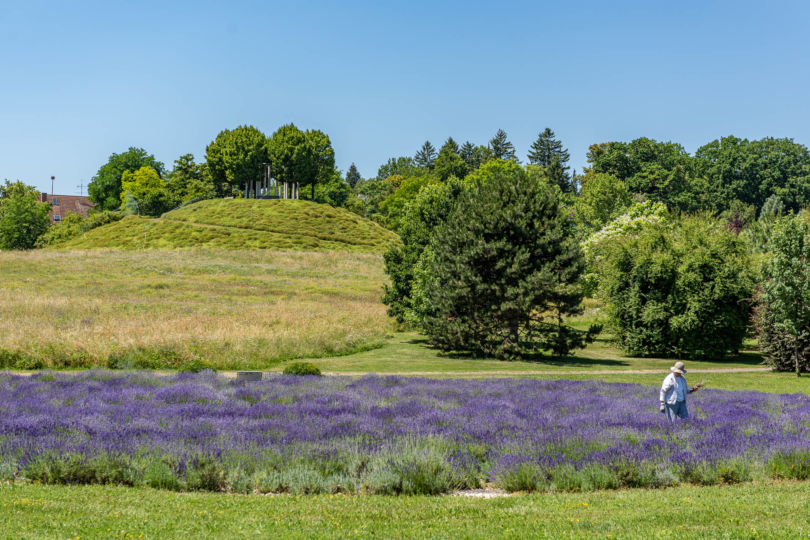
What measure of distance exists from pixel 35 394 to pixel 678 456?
15107 millimetres

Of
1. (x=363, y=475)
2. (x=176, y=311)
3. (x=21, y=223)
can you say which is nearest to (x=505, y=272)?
(x=176, y=311)

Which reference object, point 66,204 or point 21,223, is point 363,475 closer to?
point 21,223

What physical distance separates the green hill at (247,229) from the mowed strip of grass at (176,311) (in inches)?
743

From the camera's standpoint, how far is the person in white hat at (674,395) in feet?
45.8

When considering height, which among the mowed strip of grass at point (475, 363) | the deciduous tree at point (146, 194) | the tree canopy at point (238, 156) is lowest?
the mowed strip of grass at point (475, 363)

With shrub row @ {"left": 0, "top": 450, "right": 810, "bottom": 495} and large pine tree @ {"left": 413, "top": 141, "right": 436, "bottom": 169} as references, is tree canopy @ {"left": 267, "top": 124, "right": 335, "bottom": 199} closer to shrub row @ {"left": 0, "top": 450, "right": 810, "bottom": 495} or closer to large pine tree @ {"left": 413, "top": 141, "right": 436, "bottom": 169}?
large pine tree @ {"left": 413, "top": 141, "right": 436, "bottom": 169}

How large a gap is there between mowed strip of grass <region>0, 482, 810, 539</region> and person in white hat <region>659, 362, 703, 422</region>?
3847 mm

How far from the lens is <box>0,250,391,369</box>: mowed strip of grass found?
2795 centimetres

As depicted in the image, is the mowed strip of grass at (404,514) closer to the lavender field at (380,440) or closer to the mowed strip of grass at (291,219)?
the lavender field at (380,440)

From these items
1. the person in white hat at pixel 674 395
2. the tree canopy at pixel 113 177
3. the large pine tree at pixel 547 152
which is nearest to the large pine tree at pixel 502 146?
the large pine tree at pixel 547 152

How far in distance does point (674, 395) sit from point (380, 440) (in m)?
6.40

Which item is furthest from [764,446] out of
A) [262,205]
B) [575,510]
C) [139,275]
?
[262,205]

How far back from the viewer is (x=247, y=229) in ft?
373

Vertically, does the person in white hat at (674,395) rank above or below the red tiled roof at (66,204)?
below
